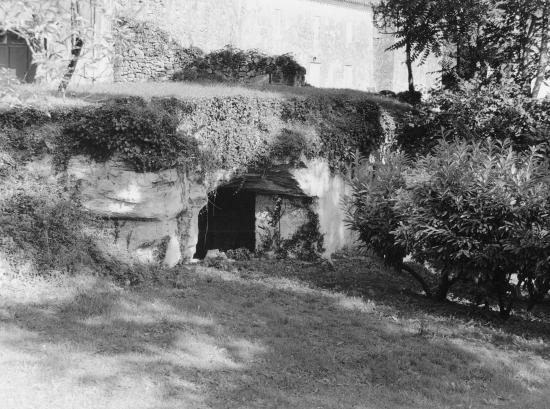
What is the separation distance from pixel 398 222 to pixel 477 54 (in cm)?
662

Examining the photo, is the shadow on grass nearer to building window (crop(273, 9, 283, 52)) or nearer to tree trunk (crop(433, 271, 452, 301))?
tree trunk (crop(433, 271, 452, 301))

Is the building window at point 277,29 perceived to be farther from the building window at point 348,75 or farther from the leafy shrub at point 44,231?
the leafy shrub at point 44,231

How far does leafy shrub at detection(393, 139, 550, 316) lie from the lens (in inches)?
345

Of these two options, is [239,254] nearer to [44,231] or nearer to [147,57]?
[44,231]

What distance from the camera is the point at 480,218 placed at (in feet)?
29.9

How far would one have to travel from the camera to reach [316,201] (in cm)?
1284

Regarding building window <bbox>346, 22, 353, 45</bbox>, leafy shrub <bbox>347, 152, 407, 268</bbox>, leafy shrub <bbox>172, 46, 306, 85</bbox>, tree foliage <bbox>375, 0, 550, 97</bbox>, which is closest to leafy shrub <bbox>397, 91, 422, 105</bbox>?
tree foliage <bbox>375, 0, 550, 97</bbox>

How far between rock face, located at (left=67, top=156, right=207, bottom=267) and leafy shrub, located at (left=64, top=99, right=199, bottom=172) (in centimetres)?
16

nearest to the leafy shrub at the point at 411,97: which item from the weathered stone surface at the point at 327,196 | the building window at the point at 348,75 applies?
the weathered stone surface at the point at 327,196

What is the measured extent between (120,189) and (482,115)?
6964 mm

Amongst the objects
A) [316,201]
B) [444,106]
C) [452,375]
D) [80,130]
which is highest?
[444,106]

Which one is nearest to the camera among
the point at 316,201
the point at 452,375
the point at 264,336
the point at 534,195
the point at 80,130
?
the point at 452,375

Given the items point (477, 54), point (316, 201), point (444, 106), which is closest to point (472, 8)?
point (477, 54)

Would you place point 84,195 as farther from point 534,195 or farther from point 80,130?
point 534,195
